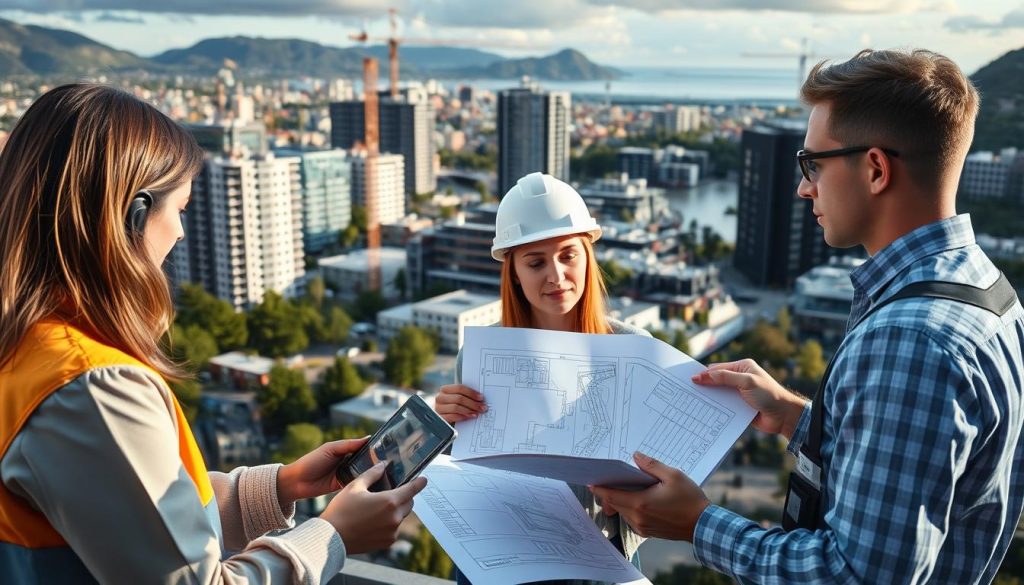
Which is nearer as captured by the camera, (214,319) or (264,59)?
(214,319)

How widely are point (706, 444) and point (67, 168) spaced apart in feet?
1.66

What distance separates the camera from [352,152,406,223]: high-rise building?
19766 mm

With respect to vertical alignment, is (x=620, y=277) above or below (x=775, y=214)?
below

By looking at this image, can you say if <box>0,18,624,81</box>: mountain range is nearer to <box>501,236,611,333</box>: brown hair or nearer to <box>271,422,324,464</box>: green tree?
<box>501,236,611,333</box>: brown hair

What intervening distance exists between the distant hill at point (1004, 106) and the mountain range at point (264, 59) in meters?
6.50

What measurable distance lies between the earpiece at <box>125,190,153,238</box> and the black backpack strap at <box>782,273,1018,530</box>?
0.44 m

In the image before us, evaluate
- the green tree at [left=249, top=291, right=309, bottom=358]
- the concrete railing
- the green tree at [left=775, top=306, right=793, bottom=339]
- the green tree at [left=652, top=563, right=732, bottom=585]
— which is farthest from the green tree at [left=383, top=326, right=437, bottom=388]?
the concrete railing

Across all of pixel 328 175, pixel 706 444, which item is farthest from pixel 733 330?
pixel 706 444

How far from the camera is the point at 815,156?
2.14ft

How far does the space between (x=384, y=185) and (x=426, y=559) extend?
47.6 ft

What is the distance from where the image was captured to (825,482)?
616mm

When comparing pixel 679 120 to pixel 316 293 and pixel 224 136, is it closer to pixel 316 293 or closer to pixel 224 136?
pixel 224 136

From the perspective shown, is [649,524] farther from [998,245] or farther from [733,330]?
[733,330]

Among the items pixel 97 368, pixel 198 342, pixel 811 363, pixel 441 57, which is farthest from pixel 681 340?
pixel 441 57
